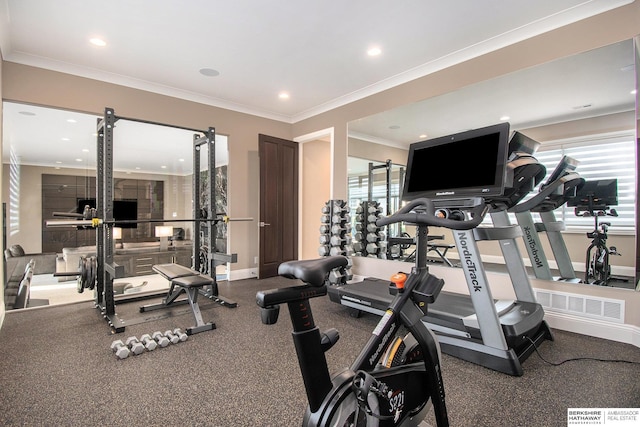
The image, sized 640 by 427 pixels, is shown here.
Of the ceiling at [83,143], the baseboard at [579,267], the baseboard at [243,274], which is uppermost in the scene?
the ceiling at [83,143]

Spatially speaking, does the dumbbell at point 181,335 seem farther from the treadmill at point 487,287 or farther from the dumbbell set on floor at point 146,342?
the treadmill at point 487,287

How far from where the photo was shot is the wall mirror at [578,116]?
2.67 m

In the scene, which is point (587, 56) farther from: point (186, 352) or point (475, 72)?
point (186, 352)

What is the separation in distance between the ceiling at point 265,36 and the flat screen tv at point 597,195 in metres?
1.46

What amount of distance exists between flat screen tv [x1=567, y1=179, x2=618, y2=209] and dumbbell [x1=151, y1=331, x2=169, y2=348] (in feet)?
12.6

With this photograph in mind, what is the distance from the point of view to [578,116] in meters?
3.02

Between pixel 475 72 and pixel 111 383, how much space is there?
4268 mm

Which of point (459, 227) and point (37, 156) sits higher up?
point (37, 156)

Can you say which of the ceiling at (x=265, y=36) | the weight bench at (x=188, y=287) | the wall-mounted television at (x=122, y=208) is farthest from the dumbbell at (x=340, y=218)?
the wall-mounted television at (x=122, y=208)

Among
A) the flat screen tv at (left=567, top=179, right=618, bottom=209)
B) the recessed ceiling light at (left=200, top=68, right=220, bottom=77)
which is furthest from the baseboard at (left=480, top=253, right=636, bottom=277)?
the recessed ceiling light at (left=200, top=68, right=220, bottom=77)

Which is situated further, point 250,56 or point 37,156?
point 37,156

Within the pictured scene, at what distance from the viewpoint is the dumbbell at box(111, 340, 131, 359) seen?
239 cm

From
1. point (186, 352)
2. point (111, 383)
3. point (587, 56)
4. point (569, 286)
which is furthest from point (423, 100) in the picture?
point (111, 383)

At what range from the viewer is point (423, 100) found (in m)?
3.89
